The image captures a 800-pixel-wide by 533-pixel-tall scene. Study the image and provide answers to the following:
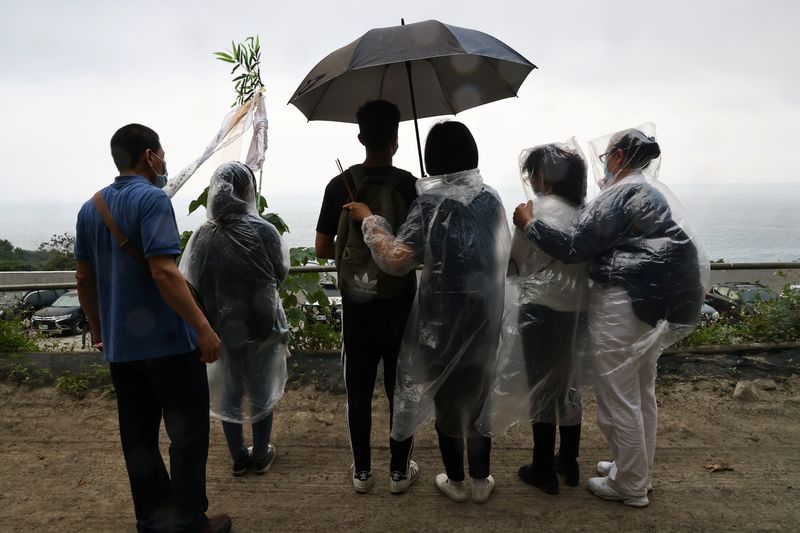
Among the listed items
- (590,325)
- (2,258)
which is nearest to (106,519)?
(590,325)

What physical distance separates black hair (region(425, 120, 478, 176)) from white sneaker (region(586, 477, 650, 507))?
5.22 ft

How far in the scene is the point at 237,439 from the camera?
9.09 ft

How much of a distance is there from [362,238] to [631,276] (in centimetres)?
115

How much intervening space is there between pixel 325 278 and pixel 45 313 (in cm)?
1105

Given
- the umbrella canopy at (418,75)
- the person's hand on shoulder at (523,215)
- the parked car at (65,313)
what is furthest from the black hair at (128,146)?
the parked car at (65,313)

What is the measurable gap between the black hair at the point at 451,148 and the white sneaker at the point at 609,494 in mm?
1593

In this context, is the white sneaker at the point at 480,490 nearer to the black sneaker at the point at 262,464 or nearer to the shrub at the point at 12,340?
the black sneaker at the point at 262,464

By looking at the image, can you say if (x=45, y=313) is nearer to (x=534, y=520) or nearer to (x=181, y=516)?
(x=181, y=516)

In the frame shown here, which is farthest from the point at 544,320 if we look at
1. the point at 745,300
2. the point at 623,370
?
the point at 745,300

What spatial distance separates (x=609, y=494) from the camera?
8.05ft

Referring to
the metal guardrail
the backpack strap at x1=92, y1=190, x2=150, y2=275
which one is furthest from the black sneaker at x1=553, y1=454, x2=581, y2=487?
the metal guardrail

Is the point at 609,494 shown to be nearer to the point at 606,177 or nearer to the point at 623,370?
the point at 623,370

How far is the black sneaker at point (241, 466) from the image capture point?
2789mm

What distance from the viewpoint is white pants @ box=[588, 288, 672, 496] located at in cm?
227
